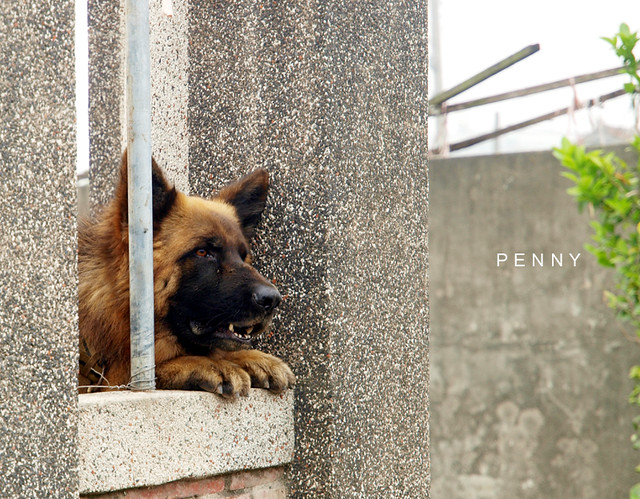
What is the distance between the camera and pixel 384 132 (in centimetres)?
282

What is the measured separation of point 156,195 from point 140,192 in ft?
0.98

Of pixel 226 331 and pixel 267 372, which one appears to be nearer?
pixel 267 372

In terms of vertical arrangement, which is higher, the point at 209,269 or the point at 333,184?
the point at 333,184

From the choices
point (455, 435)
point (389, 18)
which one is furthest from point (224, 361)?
point (455, 435)

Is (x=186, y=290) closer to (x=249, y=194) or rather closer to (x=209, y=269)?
(x=209, y=269)

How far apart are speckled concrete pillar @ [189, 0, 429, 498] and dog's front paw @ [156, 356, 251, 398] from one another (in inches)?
11.7

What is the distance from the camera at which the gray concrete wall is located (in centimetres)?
616

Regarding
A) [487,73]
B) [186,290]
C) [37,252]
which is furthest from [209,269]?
[487,73]

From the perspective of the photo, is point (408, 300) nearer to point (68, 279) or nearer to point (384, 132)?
point (384, 132)

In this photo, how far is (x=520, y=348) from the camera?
6.40m

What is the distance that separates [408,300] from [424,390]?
0.36 metres

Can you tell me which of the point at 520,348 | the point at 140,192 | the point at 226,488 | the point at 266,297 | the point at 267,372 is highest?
the point at 140,192

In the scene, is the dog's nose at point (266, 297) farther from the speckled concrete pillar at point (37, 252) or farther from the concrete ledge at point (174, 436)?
the speckled concrete pillar at point (37, 252)

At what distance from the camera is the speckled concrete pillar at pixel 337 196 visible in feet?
8.59
